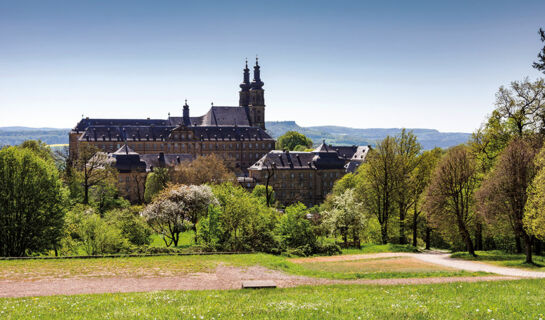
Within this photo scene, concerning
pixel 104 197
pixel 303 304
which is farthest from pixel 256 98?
pixel 303 304

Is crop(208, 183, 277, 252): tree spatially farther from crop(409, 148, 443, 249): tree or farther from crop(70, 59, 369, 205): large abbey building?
crop(70, 59, 369, 205): large abbey building

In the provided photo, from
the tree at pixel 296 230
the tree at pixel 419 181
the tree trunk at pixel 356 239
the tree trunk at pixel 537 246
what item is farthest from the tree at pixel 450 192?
the tree at pixel 296 230

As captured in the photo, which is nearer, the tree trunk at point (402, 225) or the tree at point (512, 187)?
the tree at point (512, 187)

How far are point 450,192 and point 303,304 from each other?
26835mm

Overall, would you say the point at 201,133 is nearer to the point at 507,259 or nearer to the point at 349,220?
the point at 349,220

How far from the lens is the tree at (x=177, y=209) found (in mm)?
44750

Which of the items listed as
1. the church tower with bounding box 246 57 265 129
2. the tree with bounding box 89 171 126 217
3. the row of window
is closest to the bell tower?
the church tower with bounding box 246 57 265 129

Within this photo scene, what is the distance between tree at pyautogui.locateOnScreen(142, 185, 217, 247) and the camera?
147 ft

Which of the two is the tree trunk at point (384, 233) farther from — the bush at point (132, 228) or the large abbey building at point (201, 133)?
the large abbey building at point (201, 133)

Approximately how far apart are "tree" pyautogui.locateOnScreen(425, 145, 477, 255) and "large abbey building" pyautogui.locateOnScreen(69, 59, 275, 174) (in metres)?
96.1

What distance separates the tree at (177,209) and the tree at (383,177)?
15411 mm

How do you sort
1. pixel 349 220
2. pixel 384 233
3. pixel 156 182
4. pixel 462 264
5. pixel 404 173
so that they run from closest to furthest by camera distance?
1. pixel 462 264
2. pixel 404 173
3. pixel 349 220
4. pixel 384 233
5. pixel 156 182

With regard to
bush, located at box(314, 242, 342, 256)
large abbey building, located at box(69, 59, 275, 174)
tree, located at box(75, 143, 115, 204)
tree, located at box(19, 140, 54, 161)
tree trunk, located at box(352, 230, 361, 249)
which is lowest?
tree trunk, located at box(352, 230, 361, 249)

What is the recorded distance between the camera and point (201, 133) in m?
147
